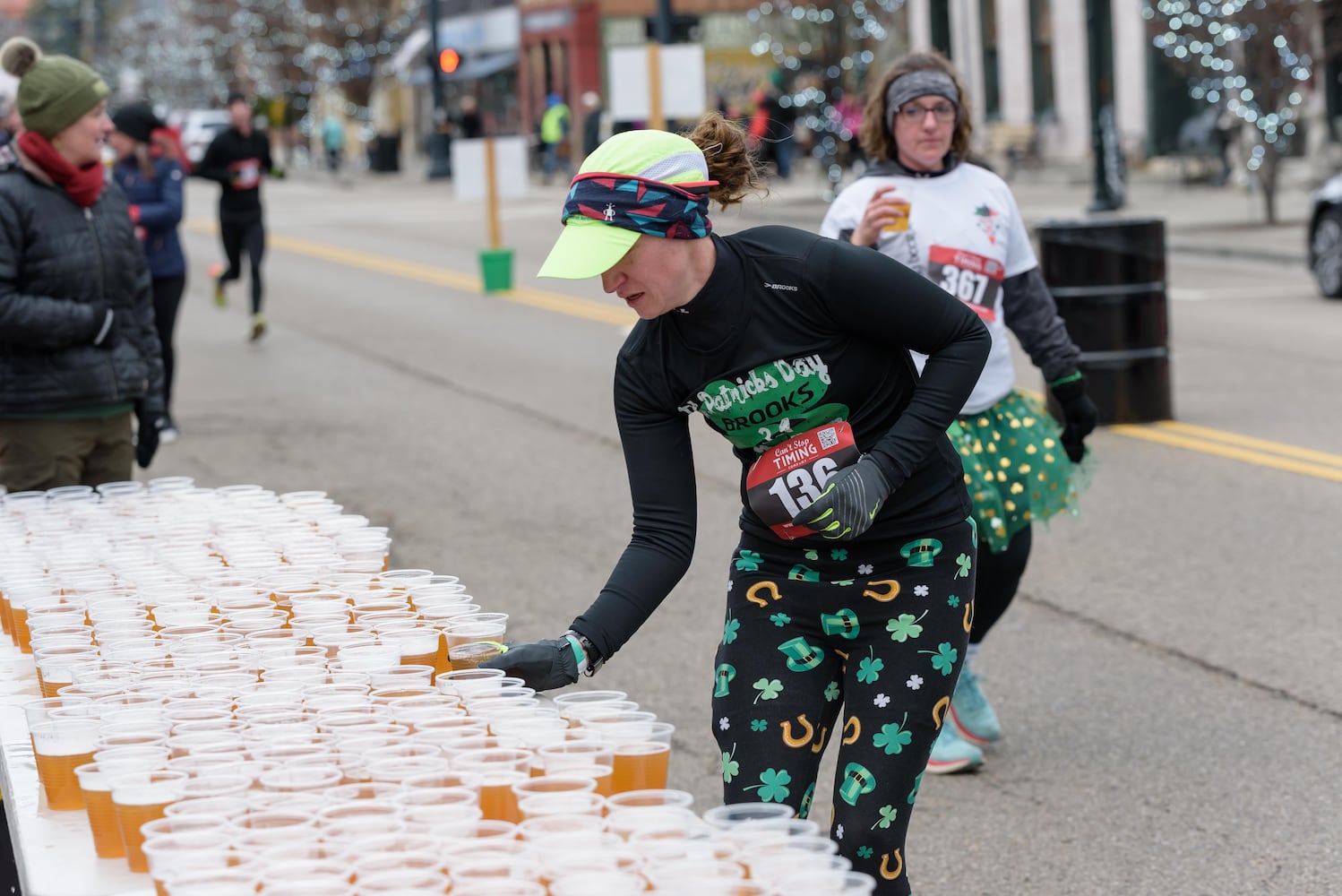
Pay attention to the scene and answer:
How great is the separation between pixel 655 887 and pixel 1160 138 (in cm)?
3293

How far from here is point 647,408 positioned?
11.5 feet

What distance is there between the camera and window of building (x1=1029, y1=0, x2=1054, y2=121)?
3628cm

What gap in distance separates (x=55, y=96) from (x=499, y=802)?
372 cm

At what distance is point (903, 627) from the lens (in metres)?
3.46

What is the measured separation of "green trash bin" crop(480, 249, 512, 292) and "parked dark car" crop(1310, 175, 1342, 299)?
823 centimetres

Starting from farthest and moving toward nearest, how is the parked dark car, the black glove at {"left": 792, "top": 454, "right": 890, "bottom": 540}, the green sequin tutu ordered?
the parked dark car, the green sequin tutu, the black glove at {"left": 792, "top": 454, "right": 890, "bottom": 540}

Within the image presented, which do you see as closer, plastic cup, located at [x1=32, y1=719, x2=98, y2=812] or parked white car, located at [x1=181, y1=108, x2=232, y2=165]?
plastic cup, located at [x1=32, y1=719, x2=98, y2=812]

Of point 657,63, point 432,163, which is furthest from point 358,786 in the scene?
point 432,163

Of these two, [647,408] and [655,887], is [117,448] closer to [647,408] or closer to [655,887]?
[647,408]

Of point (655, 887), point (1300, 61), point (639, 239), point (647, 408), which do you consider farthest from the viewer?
point (1300, 61)

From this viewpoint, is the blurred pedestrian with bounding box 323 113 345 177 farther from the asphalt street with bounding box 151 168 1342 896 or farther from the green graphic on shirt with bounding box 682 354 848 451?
the green graphic on shirt with bounding box 682 354 848 451

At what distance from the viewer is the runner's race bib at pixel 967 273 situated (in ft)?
17.0

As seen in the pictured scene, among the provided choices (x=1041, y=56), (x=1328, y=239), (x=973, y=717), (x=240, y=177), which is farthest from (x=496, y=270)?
(x=1041, y=56)

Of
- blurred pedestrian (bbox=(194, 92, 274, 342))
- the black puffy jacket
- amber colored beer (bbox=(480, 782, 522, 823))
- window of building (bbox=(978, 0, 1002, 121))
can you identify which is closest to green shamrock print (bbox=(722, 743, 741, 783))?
amber colored beer (bbox=(480, 782, 522, 823))
